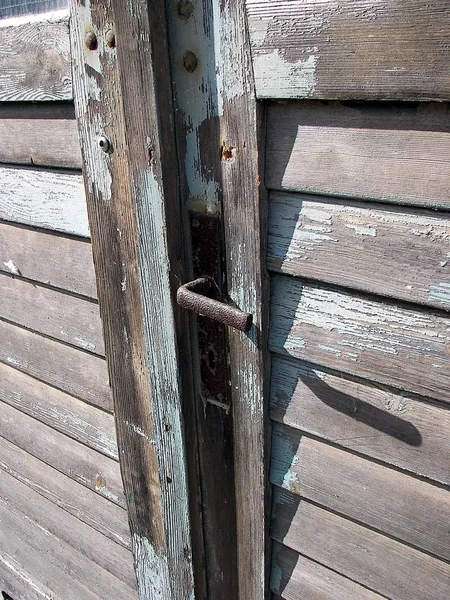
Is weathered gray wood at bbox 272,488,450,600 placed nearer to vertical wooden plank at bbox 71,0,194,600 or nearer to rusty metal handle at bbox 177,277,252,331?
vertical wooden plank at bbox 71,0,194,600

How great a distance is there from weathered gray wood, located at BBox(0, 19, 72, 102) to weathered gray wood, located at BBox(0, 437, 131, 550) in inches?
38.7

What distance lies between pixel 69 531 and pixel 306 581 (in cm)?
77

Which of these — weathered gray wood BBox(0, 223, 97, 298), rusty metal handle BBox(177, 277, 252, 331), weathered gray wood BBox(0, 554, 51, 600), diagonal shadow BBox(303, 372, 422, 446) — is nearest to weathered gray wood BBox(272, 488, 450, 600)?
diagonal shadow BBox(303, 372, 422, 446)

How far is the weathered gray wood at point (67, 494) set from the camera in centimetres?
142

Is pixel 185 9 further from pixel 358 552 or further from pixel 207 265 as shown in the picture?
pixel 358 552

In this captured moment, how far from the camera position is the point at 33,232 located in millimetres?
1211

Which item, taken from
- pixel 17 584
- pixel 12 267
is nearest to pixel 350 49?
pixel 12 267

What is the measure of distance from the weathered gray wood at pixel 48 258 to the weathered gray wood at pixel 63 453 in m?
0.45

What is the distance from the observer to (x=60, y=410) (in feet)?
4.55

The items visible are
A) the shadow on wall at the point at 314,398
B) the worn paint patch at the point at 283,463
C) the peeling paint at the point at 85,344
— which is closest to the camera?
the shadow on wall at the point at 314,398

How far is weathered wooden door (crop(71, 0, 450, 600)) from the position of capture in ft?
2.30

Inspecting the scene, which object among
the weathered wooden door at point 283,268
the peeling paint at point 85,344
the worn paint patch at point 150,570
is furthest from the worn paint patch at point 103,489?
the peeling paint at point 85,344

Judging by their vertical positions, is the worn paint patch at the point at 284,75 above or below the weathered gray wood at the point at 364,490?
above

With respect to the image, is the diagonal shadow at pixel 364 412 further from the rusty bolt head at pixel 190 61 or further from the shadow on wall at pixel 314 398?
the rusty bolt head at pixel 190 61
